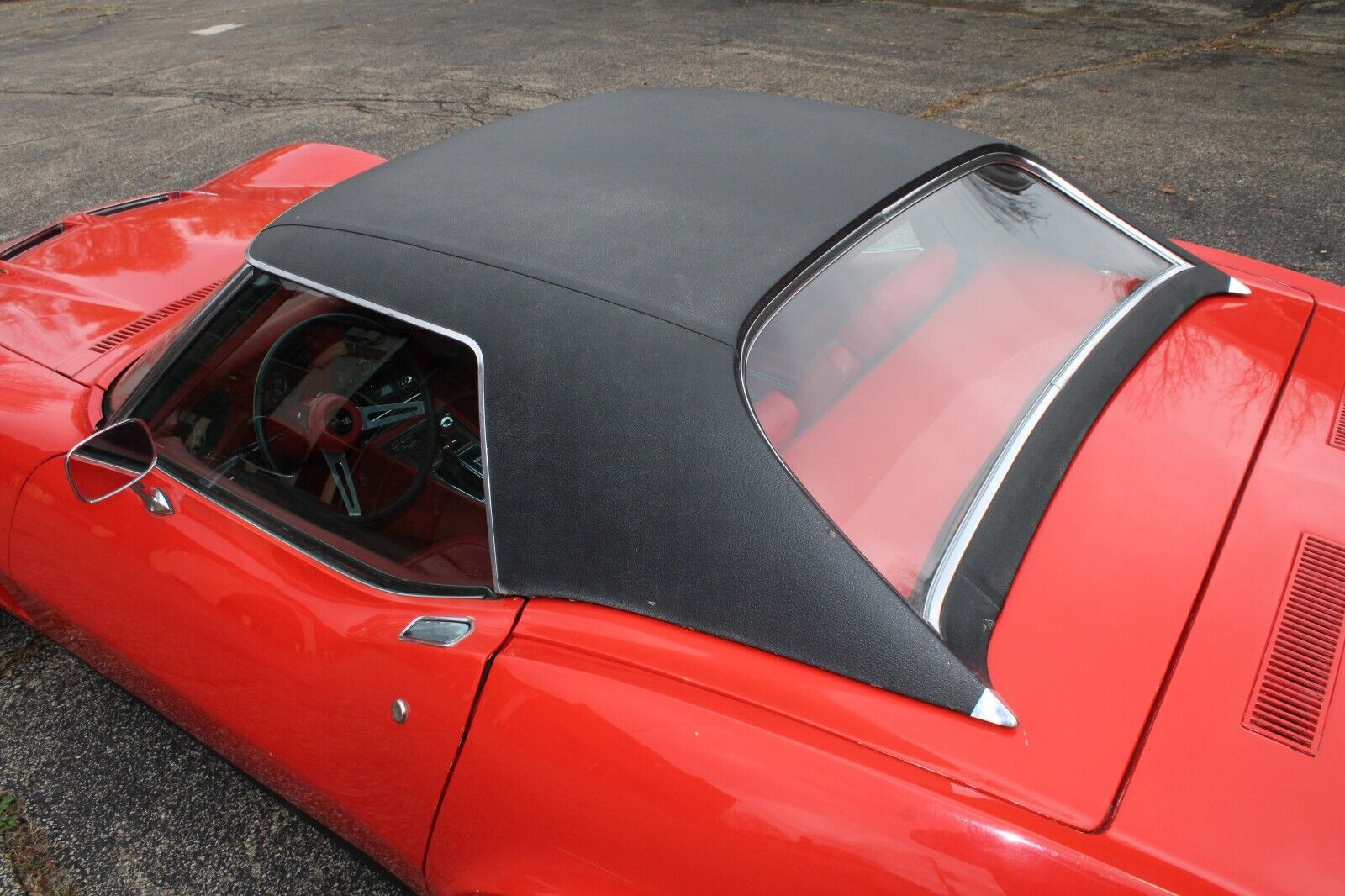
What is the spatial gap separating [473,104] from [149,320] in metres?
5.55

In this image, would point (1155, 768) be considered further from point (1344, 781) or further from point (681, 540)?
point (681, 540)

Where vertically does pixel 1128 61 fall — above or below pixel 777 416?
above

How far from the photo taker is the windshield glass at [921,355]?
147 centimetres

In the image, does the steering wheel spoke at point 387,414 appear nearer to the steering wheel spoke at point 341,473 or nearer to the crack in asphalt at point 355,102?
the steering wheel spoke at point 341,473

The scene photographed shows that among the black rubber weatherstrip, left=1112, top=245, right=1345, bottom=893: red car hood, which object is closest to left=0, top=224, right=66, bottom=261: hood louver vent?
the black rubber weatherstrip

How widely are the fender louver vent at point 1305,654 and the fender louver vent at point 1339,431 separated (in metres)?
0.29

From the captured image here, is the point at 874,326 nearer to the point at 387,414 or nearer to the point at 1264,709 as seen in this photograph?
the point at 1264,709

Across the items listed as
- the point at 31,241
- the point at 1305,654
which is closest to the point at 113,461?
the point at 31,241

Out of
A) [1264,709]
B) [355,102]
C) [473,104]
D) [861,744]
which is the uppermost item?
[1264,709]

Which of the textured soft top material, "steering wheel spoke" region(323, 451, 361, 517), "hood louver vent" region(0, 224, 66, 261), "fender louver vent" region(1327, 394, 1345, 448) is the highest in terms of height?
the textured soft top material

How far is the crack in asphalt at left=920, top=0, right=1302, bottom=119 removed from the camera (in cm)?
689

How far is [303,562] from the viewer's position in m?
1.83

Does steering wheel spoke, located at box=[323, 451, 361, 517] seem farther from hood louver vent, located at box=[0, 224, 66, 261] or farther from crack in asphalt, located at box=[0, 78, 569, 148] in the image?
crack in asphalt, located at box=[0, 78, 569, 148]

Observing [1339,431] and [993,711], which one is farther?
[1339,431]
